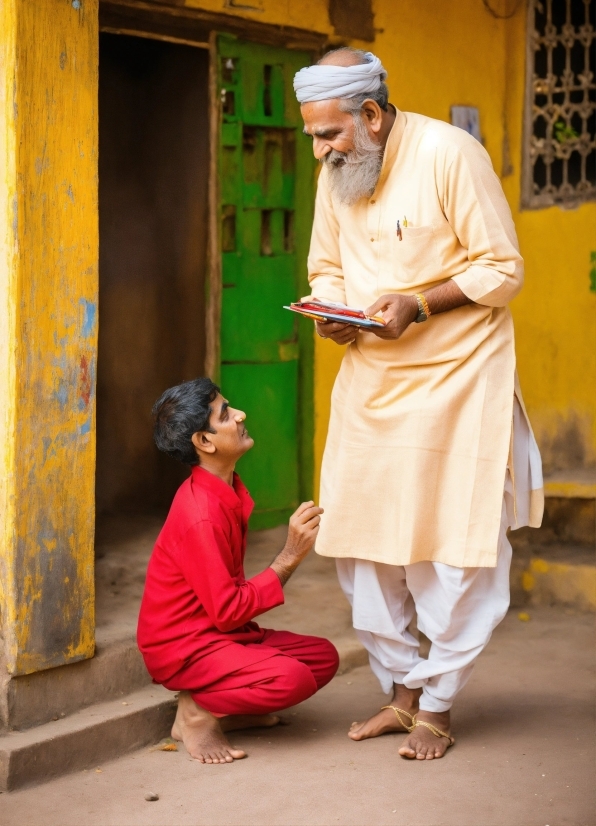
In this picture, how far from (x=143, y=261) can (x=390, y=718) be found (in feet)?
10.6

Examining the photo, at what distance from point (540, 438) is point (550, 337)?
55cm

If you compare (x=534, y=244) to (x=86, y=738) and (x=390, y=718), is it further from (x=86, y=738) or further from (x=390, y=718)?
(x=86, y=738)

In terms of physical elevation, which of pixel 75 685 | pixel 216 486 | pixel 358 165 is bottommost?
pixel 75 685

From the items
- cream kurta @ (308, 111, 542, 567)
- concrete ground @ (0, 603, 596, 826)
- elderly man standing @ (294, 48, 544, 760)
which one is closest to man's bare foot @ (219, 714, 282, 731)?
concrete ground @ (0, 603, 596, 826)

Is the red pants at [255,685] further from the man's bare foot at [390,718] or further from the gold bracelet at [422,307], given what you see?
the gold bracelet at [422,307]

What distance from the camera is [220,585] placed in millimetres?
3754

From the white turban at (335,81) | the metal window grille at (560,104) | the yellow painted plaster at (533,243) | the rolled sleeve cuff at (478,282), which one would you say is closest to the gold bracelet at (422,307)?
the rolled sleeve cuff at (478,282)

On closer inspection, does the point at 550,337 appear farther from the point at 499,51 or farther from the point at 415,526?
the point at 415,526

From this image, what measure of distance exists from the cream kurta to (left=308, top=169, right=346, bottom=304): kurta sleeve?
0.40 feet

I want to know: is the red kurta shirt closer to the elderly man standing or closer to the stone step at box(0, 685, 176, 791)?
the stone step at box(0, 685, 176, 791)

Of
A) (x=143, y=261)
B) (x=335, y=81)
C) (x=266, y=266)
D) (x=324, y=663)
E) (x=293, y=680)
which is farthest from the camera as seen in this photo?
(x=143, y=261)

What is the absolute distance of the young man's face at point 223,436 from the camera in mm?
3854

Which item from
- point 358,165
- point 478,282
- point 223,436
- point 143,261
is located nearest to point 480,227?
point 478,282

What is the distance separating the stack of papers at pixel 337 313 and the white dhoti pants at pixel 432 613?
2.31 feet
